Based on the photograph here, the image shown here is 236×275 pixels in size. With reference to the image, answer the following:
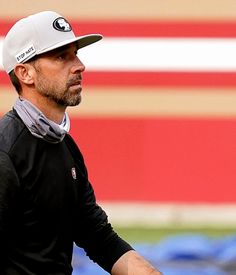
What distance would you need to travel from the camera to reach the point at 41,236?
3.62 m

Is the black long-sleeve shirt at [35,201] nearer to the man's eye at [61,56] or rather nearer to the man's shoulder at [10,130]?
the man's shoulder at [10,130]

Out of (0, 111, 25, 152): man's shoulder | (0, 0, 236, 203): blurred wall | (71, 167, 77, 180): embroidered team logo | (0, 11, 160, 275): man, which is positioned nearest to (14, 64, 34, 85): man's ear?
(0, 11, 160, 275): man

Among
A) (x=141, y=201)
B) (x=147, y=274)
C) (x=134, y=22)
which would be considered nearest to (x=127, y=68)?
(x=134, y=22)

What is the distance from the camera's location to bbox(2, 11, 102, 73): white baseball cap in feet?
11.8

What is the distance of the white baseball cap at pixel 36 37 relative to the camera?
3611mm

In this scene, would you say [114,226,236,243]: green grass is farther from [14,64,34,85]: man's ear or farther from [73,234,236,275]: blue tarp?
[14,64,34,85]: man's ear

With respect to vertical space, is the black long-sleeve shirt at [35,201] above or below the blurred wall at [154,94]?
below

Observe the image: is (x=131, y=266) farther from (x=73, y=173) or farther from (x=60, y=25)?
(x=60, y=25)

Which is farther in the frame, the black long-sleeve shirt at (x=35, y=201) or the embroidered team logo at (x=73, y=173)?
the embroidered team logo at (x=73, y=173)

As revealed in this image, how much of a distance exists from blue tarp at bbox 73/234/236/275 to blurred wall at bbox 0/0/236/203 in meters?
2.34

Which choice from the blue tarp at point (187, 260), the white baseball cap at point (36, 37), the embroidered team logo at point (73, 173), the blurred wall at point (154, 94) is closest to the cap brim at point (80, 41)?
the white baseball cap at point (36, 37)

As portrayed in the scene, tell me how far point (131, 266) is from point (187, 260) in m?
2.38

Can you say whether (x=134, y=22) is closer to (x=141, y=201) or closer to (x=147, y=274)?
(x=141, y=201)

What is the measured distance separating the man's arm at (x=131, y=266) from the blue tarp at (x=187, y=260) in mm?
2246
